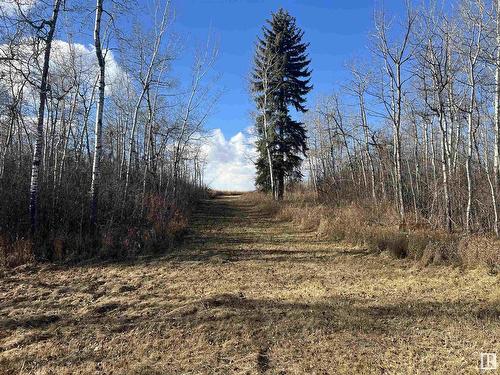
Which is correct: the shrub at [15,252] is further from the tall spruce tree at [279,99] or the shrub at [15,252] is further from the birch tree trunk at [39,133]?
the tall spruce tree at [279,99]

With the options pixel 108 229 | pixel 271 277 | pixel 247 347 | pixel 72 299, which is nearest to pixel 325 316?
pixel 247 347

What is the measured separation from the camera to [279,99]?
2336cm

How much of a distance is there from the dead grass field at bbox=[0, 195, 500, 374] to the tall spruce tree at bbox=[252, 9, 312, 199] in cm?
1605

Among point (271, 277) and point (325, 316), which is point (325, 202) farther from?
point (325, 316)

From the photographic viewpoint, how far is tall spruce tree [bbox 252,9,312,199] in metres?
22.9

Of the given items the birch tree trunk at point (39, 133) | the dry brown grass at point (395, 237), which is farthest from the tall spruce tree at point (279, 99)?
the birch tree trunk at point (39, 133)

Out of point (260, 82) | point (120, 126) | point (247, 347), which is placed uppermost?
point (260, 82)

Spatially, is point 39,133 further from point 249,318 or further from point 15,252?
point 249,318

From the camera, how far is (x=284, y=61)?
22.9 meters

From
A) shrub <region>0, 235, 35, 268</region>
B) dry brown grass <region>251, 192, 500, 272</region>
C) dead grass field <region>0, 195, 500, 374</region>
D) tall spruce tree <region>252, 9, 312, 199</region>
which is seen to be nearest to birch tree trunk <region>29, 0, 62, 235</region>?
shrub <region>0, 235, 35, 268</region>

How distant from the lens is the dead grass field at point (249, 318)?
346 centimetres

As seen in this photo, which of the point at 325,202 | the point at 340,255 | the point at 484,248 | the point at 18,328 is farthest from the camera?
the point at 325,202

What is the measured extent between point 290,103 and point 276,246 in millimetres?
16037

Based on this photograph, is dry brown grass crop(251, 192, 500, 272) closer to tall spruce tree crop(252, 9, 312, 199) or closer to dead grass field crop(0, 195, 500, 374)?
dead grass field crop(0, 195, 500, 374)
